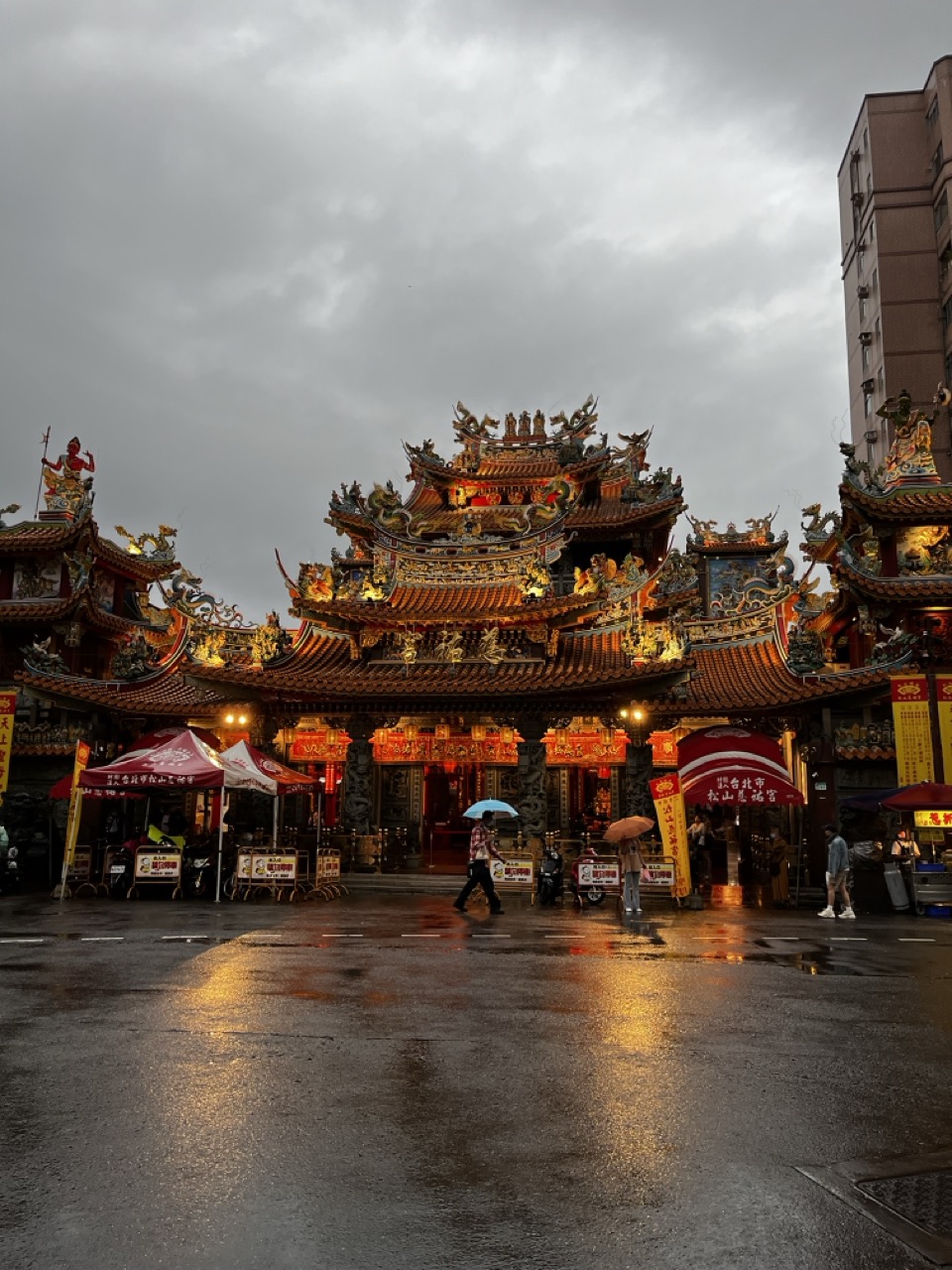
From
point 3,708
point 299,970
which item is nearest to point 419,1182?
point 299,970

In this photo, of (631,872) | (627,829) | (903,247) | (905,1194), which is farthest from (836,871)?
(903,247)

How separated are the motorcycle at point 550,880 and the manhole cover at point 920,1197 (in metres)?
14.2

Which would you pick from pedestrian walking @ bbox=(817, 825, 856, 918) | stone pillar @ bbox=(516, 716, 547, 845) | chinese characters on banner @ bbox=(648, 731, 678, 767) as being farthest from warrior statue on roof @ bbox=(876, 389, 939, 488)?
pedestrian walking @ bbox=(817, 825, 856, 918)

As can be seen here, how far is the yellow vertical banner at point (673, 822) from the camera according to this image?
18406 millimetres

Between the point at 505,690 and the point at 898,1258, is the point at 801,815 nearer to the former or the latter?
the point at 505,690

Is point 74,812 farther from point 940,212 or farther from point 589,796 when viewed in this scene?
point 940,212

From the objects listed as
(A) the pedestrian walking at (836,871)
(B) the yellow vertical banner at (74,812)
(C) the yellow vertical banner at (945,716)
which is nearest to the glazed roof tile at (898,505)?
(C) the yellow vertical banner at (945,716)

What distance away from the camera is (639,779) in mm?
22109

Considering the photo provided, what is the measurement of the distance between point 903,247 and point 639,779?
139 feet

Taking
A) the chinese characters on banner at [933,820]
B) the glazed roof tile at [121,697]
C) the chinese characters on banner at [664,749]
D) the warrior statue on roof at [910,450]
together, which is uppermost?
the warrior statue on roof at [910,450]

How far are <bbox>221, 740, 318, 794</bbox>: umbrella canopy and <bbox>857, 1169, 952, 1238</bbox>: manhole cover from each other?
15.7 m

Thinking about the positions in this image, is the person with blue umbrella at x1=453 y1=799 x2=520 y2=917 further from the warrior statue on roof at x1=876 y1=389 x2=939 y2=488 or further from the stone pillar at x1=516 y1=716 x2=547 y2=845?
the warrior statue on roof at x1=876 y1=389 x2=939 y2=488

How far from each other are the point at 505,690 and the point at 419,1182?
1723cm

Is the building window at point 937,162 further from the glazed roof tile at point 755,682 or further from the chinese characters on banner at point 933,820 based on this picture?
the chinese characters on banner at point 933,820
